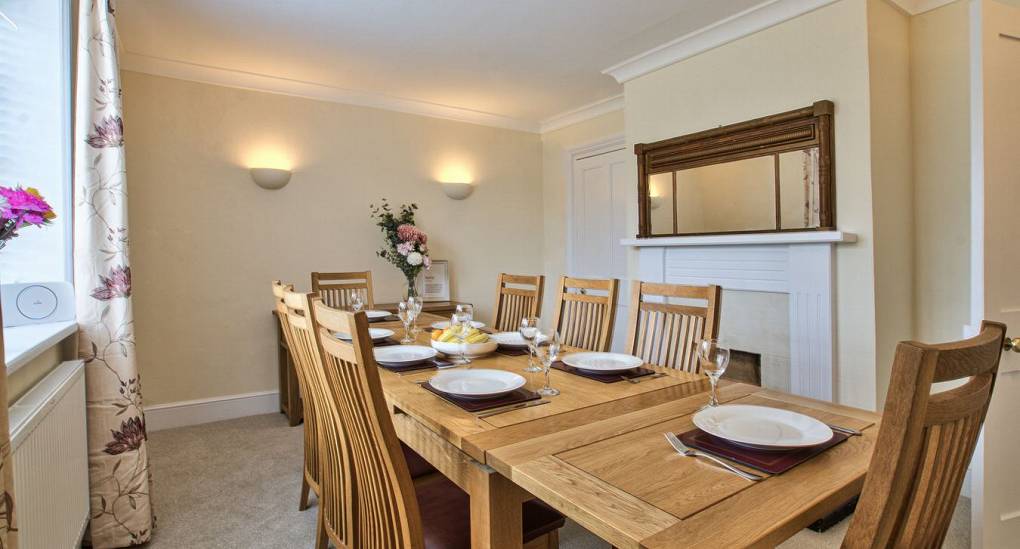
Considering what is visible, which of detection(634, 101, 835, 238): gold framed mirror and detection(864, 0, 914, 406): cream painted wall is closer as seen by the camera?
detection(864, 0, 914, 406): cream painted wall

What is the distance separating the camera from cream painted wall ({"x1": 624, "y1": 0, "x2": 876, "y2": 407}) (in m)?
2.30

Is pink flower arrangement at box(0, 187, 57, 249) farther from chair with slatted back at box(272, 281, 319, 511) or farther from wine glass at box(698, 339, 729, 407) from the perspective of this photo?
wine glass at box(698, 339, 729, 407)

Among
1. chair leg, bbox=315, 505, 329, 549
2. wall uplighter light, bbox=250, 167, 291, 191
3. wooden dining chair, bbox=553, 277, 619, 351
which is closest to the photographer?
chair leg, bbox=315, 505, 329, 549

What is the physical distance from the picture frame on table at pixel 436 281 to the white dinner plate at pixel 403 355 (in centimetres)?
214

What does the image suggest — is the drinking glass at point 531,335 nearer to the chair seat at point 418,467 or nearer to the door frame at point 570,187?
the chair seat at point 418,467

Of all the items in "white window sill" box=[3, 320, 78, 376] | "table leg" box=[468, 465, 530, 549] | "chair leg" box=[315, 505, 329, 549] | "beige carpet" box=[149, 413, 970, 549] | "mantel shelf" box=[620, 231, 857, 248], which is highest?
"mantel shelf" box=[620, 231, 857, 248]

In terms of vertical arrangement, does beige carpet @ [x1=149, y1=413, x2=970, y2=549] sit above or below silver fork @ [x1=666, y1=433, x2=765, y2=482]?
below

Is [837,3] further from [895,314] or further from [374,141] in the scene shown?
[374,141]

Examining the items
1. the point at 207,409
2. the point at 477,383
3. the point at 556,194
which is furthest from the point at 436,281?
the point at 477,383

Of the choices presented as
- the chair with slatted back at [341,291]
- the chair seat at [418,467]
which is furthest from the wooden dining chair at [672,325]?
the chair with slatted back at [341,291]

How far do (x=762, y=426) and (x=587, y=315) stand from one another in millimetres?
1252

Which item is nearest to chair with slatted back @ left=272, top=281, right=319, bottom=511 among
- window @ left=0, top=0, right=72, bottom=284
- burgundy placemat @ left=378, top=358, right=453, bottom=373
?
burgundy placemat @ left=378, top=358, right=453, bottom=373

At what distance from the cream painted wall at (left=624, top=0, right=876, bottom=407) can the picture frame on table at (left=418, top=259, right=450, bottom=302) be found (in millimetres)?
2393

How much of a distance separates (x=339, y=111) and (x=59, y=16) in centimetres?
189
